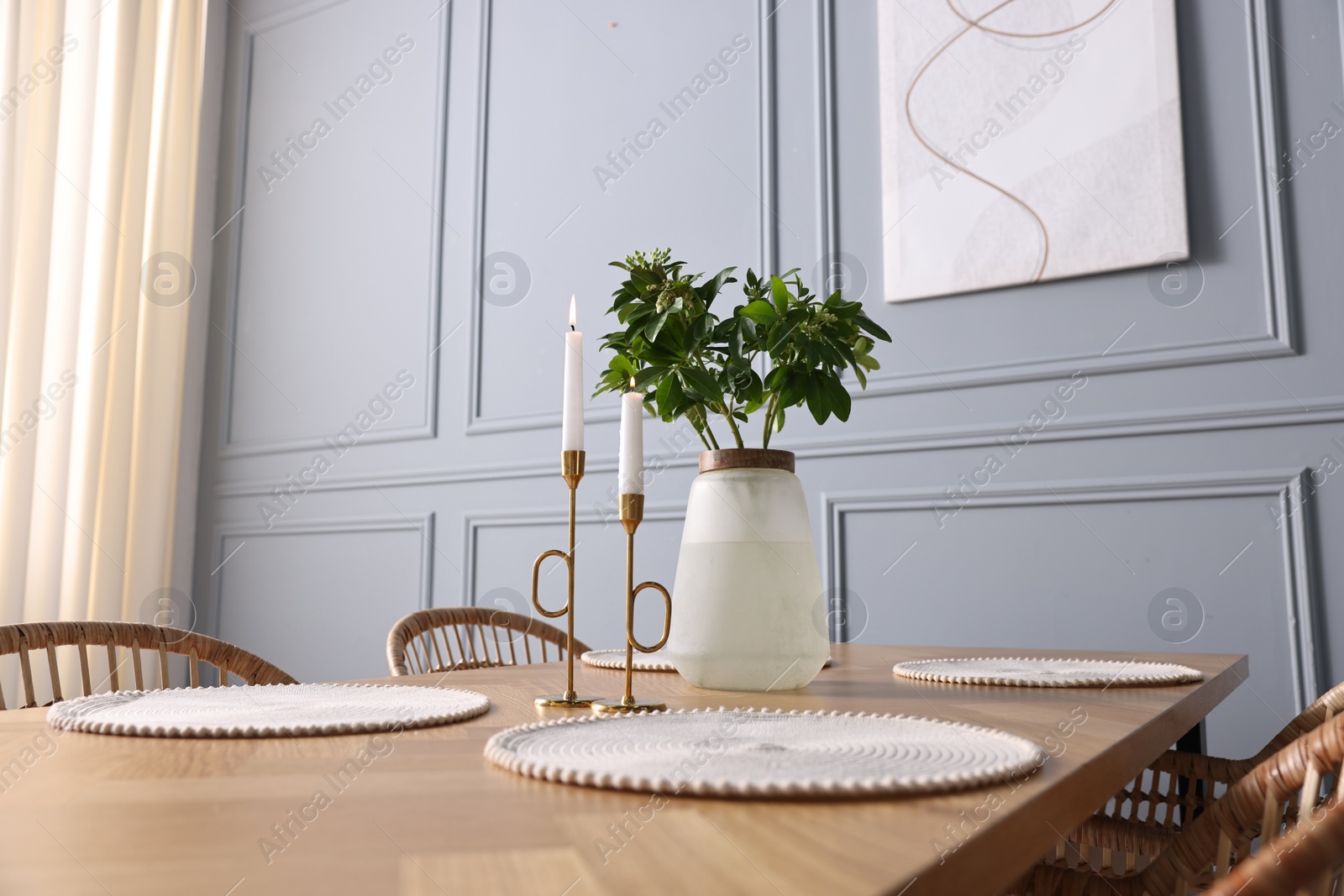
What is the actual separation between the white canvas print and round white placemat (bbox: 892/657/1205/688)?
1.05 meters

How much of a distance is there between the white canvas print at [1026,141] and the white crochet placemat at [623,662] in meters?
1.14

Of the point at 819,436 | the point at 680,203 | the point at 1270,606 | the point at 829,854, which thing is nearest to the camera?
the point at 829,854

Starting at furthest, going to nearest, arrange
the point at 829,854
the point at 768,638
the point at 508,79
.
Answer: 1. the point at 508,79
2. the point at 768,638
3. the point at 829,854

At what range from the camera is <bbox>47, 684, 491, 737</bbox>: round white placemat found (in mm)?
613

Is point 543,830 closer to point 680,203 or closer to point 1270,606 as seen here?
point 1270,606

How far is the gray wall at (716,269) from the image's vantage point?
1.79 m

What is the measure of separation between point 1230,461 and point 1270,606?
0.26 meters

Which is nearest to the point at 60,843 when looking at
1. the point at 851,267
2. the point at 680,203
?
the point at 851,267

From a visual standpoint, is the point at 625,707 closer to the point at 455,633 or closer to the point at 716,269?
the point at 455,633

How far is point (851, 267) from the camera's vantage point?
2221 mm

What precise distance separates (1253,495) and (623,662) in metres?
1.24

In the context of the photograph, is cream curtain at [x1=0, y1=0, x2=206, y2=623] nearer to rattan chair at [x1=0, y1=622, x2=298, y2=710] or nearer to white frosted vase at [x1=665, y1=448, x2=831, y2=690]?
rattan chair at [x1=0, y1=622, x2=298, y2=710]

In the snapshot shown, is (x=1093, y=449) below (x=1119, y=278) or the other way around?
below

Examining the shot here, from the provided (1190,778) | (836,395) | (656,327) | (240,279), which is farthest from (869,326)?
(240,279)
